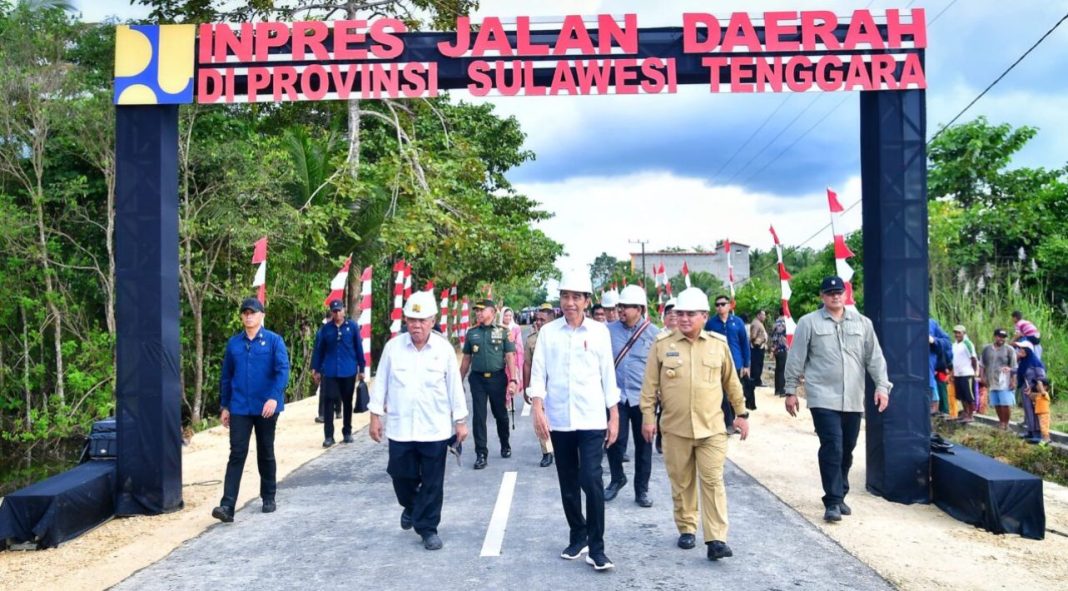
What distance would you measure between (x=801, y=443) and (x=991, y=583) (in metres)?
6.21

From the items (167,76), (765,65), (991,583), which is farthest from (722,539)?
(167,76)

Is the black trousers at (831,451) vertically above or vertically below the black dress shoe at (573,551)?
above

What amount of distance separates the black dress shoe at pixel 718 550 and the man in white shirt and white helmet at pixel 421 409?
1915 mm

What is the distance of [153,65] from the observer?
775 centimetres

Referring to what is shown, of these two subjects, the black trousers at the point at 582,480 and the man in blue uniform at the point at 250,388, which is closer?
the black trousers at the point at 582,480

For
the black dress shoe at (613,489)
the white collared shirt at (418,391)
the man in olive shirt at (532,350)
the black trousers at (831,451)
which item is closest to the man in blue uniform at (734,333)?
the man in olive shirt at (532,350)

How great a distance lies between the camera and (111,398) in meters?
16.7

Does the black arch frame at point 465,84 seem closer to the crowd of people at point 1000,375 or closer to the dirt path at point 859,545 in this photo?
the dirt path at point 859,545

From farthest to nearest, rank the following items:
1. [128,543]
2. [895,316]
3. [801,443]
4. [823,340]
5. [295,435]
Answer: [295,435]
[801,443]
[895,316]
[823,340]
[128,543]

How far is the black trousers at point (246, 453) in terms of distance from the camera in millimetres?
7117

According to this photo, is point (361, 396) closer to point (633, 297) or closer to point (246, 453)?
point (246, 453)

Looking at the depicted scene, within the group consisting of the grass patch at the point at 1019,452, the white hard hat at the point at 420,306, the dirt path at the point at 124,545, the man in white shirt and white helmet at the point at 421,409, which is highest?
the white hard hat at the point at 420,306

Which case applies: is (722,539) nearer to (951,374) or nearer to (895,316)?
(895,316)

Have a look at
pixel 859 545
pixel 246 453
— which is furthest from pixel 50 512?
pixel 859 545
